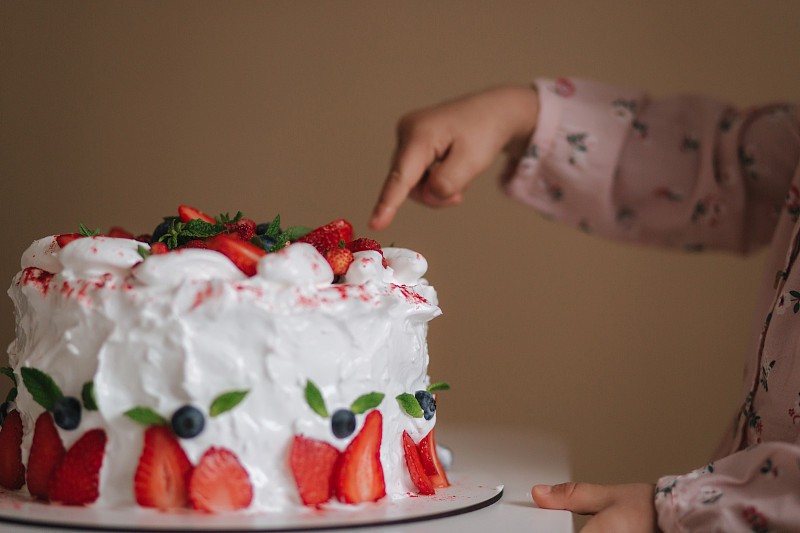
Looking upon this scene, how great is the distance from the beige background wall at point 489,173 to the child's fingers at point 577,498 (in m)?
1.62

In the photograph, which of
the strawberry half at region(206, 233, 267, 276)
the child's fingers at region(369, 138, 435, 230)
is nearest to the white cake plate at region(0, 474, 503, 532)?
the strawberry half at region(206, 233, 267, 276)

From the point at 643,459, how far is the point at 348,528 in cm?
203

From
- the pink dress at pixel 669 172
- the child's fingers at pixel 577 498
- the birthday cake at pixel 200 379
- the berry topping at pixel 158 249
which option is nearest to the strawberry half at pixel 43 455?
the birthday cake at pixel 200 379

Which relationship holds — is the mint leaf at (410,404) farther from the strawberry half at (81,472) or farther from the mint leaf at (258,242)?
the strawberry half at (81,472)

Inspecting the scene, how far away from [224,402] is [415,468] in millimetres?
313

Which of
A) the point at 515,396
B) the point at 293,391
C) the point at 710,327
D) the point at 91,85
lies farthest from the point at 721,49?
the point at 293,391

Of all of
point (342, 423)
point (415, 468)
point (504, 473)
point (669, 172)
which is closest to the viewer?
point (342, 423)

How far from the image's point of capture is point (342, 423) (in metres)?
1.02

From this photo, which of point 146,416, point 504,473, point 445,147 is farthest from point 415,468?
point 445,147

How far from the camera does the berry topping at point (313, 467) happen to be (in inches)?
39.1

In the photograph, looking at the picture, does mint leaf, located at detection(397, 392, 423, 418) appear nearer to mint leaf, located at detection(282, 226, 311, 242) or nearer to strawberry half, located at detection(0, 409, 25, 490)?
mint leaf, located at detection(282, 226, 311, 242)

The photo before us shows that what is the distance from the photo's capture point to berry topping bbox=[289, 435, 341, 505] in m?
0.99

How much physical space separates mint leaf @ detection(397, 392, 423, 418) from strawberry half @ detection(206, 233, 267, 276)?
0.28 m

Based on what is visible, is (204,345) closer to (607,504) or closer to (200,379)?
(200,379)
